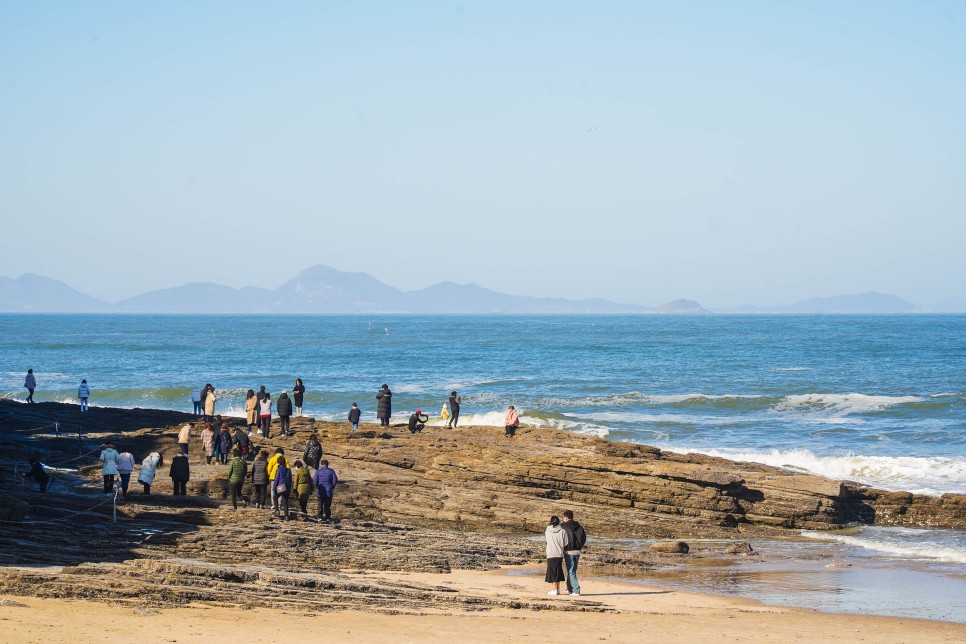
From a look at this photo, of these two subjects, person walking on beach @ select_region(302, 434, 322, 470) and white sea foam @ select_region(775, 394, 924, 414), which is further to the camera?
white sea foam @ select_region(775, 394, 924, 414)

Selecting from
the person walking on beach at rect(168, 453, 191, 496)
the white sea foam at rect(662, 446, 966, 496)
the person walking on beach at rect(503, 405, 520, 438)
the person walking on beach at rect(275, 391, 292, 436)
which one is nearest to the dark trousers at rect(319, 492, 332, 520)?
the person walking on beach at rect(168, 453, 191, 496)

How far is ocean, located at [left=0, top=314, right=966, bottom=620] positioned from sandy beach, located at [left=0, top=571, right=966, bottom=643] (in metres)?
6.85

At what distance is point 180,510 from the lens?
20.0 meters

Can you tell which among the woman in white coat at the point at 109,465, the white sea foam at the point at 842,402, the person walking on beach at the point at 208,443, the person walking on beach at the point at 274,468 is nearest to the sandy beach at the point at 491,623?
the person walking on beach at the point at 274,468

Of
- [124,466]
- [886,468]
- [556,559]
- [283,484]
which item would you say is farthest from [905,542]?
[124,466]

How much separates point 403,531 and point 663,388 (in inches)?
1677

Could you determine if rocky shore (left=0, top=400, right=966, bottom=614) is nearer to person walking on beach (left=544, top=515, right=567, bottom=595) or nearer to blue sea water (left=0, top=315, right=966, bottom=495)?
person walking on beach (left=544, top=515, right=567, bottom=595)

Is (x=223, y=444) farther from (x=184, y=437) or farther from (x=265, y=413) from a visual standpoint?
(x=265, y=413)

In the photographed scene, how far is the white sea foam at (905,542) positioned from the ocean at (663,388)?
70 millimetres

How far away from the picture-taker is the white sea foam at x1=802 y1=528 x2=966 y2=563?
21000 mm

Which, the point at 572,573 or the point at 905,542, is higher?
the point at 572,573

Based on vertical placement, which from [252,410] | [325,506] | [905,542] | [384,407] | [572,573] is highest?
[384,407]

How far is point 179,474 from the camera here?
2197 cm

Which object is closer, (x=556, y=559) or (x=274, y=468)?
(x=556, y=559)
